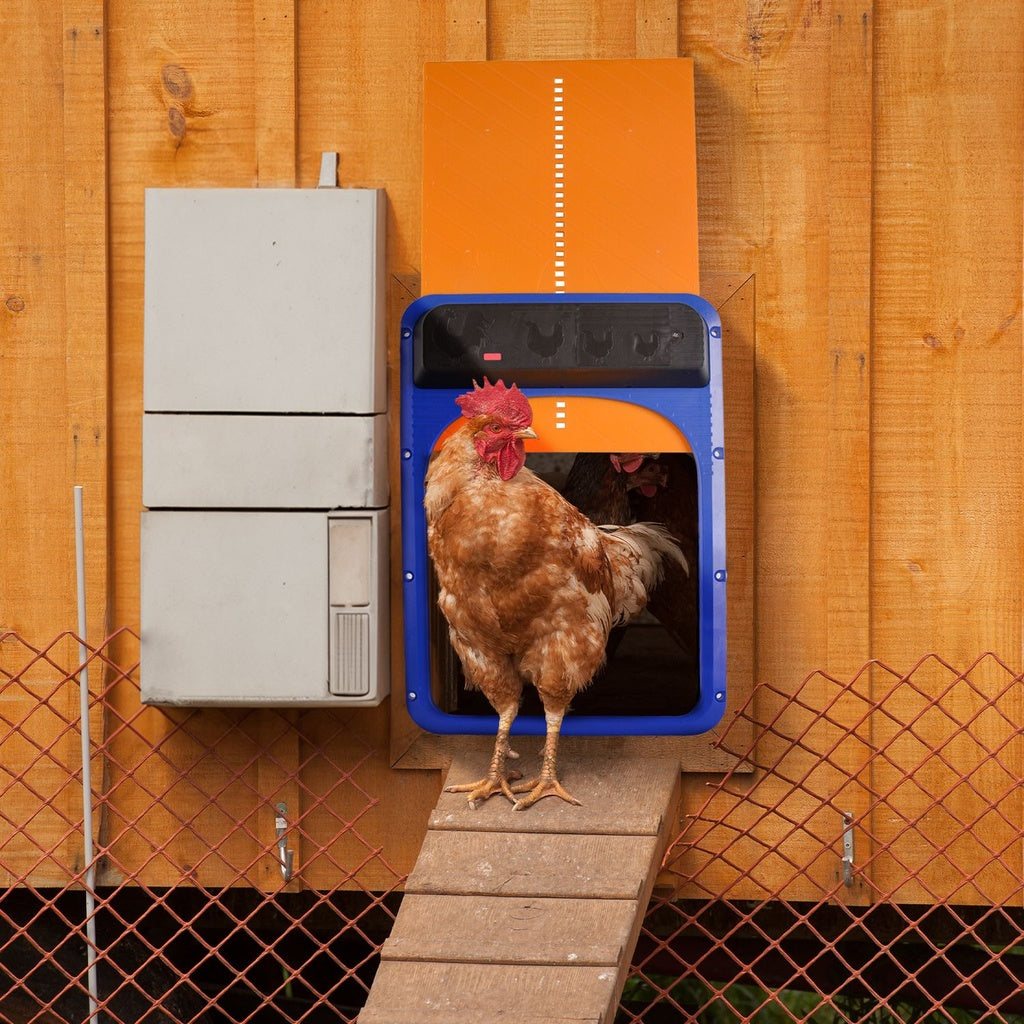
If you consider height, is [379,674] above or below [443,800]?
above

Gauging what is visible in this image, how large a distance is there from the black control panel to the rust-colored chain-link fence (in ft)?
2.96

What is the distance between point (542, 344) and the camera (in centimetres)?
256

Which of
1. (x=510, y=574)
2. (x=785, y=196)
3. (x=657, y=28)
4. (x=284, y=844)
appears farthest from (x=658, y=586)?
(x=657, y=28)

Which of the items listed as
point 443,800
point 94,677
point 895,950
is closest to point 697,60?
point 443,800

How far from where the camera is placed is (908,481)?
2.77m

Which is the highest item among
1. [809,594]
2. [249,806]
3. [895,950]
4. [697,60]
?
[697,60]

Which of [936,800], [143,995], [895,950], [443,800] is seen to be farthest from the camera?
[895,950]

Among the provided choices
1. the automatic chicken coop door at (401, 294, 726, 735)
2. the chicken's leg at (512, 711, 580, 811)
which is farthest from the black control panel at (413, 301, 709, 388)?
the chicken's leg at (512, 711, 580, 811)

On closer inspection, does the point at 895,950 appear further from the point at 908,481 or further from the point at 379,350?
the point at 379,350

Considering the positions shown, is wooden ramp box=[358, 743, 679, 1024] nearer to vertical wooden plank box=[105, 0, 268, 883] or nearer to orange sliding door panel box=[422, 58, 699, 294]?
vertical wooden plank box=[105, 0, 268, 883]

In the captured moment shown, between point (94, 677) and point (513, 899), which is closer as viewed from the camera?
point (513, 899)

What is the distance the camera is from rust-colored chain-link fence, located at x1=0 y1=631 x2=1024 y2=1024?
276 centimetres

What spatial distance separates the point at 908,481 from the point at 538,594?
105 centimetres

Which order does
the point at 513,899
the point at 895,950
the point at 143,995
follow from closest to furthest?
1. the point at 513,899
2. the point at 143,995
3. the point at 895,950
